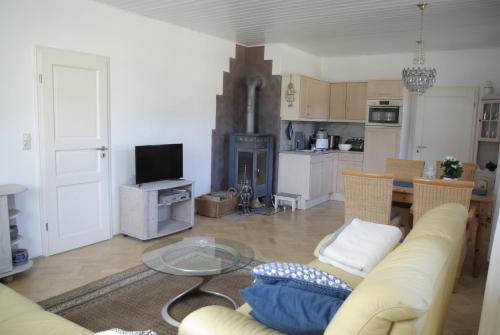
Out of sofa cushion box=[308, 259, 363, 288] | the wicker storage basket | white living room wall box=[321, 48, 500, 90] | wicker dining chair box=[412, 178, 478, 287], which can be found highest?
white living room wall box=[321, 48, 500, 90]

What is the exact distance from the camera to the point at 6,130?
3.51 m

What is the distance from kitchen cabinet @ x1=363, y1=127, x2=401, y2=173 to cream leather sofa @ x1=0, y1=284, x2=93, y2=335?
5.67m

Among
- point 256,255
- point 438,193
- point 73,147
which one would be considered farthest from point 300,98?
point 73,147

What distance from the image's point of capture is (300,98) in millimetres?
6168

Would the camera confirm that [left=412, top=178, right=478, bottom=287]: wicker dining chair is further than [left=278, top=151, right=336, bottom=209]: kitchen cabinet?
No

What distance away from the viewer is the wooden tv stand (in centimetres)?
437

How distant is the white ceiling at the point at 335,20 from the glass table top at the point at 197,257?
2.45 meters

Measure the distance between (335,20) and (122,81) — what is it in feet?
8.44

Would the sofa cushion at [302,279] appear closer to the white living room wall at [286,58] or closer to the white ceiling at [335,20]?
the white ceiling at [335,20]

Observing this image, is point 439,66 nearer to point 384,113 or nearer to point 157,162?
point 384,113

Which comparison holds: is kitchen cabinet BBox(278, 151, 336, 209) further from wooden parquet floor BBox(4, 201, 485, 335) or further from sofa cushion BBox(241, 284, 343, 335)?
sofa cushion BBox(241, 284, 343, 335)

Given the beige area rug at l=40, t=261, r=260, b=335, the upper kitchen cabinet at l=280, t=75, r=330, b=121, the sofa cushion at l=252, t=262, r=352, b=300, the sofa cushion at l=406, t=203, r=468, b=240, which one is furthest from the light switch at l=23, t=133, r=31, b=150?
the upper kitchen cabinet at l=280, t=75, r=330, b=121

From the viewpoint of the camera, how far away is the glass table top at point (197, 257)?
2.66m

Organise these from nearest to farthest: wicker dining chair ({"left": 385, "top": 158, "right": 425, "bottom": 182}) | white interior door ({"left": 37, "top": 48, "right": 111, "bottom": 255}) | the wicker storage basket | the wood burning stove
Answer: white interior door ({"left": 37, "top": 48, "right": 111, "bottom": 255}) → wicker dining chair ({"left": 385, "top": 158, "right": 425, "bottom": 182}) → the wicker storage basket → the wood burning stove
